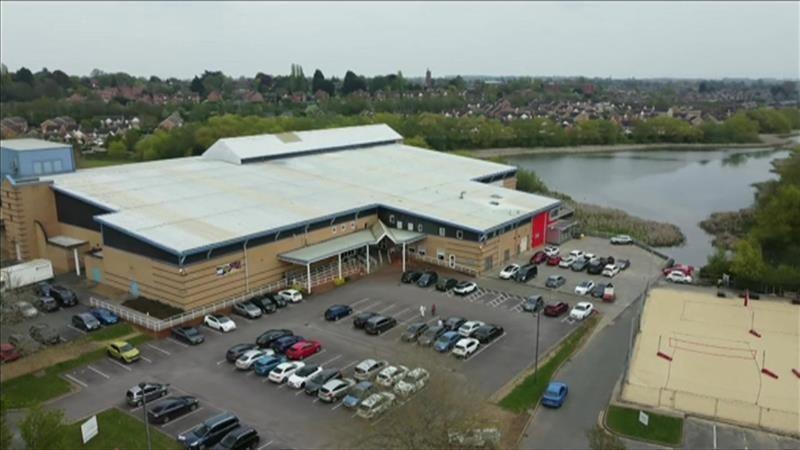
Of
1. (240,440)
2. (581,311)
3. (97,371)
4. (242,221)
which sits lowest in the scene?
(97,371)

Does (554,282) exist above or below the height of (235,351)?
below

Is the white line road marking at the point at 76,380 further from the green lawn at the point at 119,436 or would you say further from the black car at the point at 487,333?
the black car at the point at 487,333

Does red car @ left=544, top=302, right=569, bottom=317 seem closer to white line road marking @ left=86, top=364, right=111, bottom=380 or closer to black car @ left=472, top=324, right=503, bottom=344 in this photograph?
black car @ left=472, top=324, right=503, bottom=344

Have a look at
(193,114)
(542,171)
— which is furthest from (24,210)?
(193,114)

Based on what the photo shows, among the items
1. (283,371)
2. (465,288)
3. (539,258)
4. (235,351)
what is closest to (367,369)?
(283,371)

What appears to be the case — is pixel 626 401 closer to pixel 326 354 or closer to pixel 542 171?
pixel 326 354

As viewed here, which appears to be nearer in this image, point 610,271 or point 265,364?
point 265,364

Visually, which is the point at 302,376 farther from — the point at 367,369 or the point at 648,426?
the point at 648,426

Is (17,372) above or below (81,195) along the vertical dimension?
below
